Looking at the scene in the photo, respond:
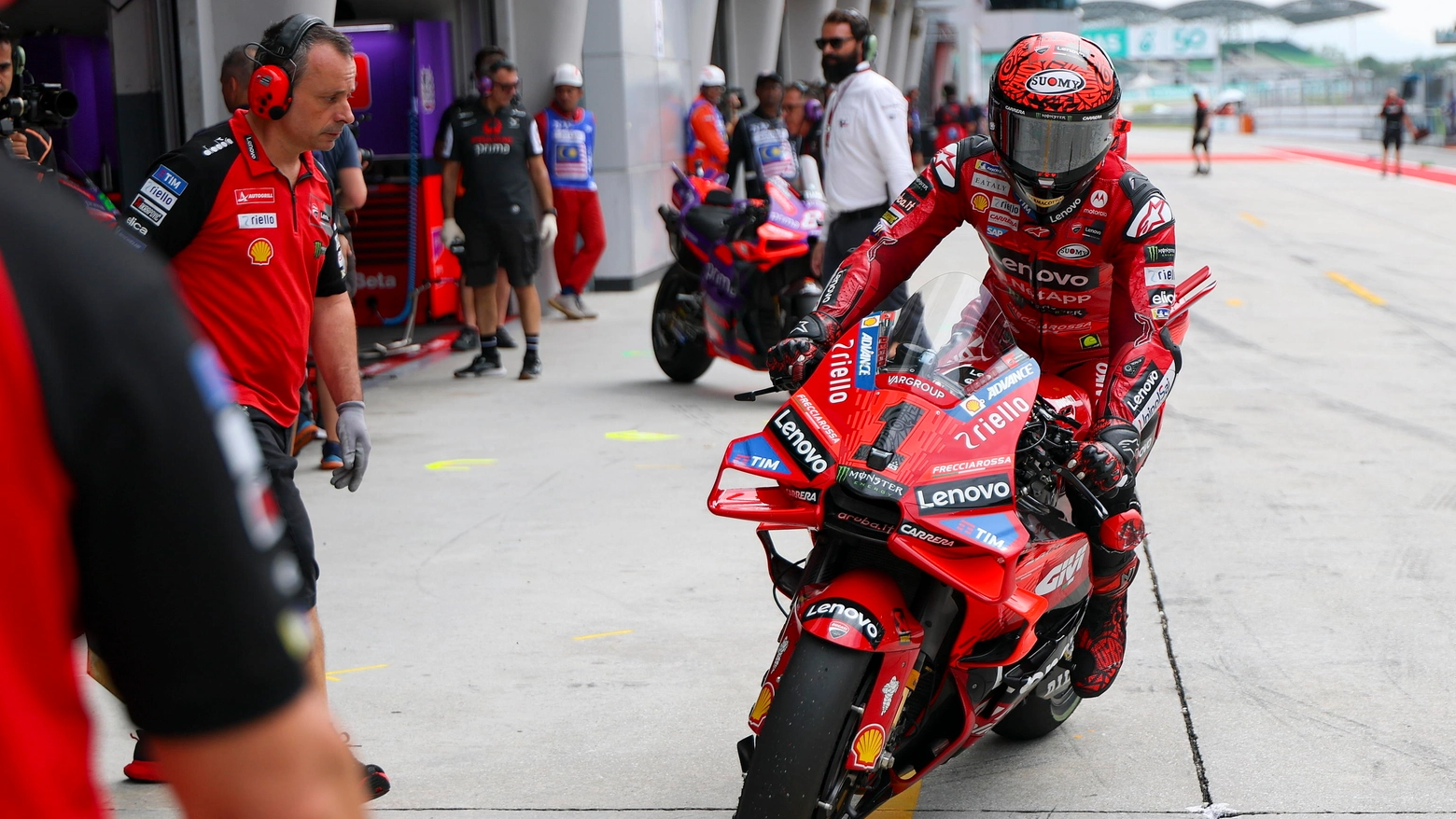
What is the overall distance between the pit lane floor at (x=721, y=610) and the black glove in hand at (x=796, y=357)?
1058 millimetres

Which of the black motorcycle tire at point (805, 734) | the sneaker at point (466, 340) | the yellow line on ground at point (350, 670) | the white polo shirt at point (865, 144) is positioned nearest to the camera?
the black motorcycle tire at point (805, 734)

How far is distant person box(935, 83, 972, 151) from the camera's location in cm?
3347

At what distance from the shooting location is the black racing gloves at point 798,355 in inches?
133

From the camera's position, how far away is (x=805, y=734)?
2.81 m

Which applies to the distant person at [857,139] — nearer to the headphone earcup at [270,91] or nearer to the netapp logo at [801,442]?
the headphone earcup at [270,91]

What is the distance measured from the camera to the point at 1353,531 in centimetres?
609

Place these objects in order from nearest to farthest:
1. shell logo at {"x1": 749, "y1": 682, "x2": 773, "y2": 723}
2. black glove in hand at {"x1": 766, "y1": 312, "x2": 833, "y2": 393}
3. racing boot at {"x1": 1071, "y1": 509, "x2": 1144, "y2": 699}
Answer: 1. shell logo at {"x1": 749, "y1": 682, "x2": 773, "y2": 723}
2. black glove in hand at {"x1": 766, "y1": 312, "x2": 833, "y2": 393}
3. racing boot at {"x1": 1071, "y1": 509, "x2": 1144, "y2": 699}

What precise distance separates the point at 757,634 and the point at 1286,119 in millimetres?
84080

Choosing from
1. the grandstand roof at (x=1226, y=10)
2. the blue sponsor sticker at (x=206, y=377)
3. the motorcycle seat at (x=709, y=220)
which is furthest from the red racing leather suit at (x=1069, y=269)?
the grandstand roof at (x=1226, y=10)

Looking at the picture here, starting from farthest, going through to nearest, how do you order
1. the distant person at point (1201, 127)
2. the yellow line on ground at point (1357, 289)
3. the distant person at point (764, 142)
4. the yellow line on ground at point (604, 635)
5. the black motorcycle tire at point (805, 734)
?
the distant person at point (1201, 127) < the yellow line on ground at point (1357, 289) < the distant person at point (764, 142) < the yellow line on ground at point (604, 635) < the black motorcycle tire at point (805, 734)

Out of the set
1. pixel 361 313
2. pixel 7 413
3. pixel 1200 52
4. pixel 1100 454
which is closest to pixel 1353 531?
pixel 1100 454

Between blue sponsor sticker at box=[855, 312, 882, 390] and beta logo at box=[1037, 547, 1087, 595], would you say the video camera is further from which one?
beta logo at box=[1037, 547, 1087, 595]

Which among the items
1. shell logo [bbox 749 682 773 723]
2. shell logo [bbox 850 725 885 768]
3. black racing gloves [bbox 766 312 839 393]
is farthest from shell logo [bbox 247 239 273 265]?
shell logo [bbox 850 725 885 768]

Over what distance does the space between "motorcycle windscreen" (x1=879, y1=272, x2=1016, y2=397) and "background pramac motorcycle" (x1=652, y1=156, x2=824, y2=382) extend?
5199 mm
